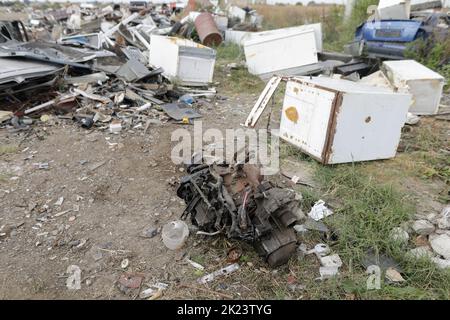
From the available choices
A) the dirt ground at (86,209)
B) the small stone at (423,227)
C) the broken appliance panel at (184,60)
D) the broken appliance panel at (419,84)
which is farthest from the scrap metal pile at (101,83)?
the small stone at (423,227)

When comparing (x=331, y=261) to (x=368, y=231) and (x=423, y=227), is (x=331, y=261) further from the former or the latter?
(x=423, y=227)

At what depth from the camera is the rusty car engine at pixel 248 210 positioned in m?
2.12

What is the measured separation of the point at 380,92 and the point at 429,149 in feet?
3.98

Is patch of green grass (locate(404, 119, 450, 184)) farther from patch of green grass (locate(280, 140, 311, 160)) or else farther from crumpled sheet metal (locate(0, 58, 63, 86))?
crumpled sheet metal (locate(0, 58, 63, 86))

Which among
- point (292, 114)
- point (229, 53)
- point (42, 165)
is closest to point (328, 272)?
point (292, 114)

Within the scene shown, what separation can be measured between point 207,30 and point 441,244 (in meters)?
8.06

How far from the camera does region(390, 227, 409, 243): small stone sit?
236 centimetres

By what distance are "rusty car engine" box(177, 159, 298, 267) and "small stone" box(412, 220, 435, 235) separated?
1016 millimetres

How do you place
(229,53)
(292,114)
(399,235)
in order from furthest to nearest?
(229,53)
(292,114)
(399,235)

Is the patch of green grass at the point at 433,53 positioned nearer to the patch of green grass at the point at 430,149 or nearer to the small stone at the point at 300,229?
the patch of green grass at the point at 430,149

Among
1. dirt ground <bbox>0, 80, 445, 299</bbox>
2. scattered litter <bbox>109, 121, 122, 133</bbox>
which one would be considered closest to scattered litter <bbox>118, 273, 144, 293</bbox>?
dirt ground <bbox>0, 80, 445, 299</bbox>

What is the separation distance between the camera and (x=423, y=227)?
8.11 feet
